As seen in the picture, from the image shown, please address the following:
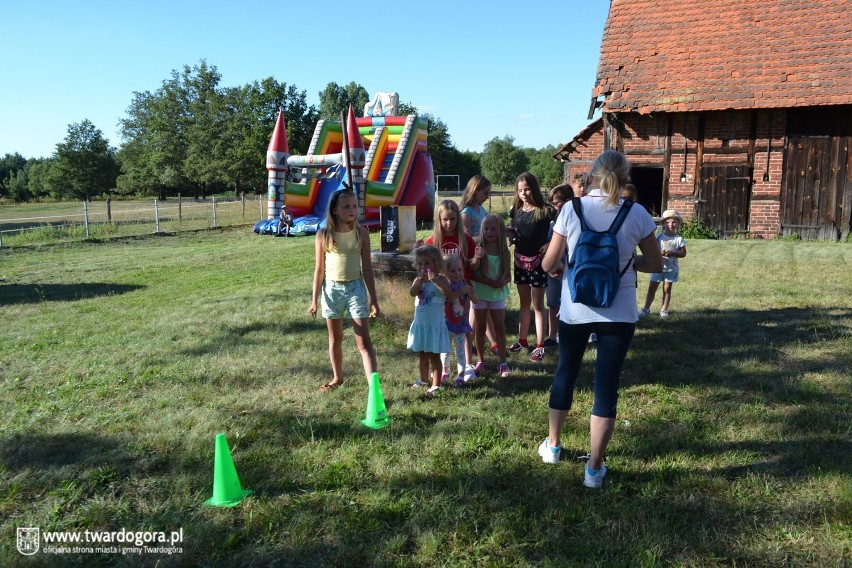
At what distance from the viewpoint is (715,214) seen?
16000mm

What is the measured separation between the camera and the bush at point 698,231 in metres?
16.1

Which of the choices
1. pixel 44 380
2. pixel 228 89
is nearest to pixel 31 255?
pixel 44 380

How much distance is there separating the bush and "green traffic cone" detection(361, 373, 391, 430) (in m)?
14.0

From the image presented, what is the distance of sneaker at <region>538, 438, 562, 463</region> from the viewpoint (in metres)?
3.59

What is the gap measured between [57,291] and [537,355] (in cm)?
823

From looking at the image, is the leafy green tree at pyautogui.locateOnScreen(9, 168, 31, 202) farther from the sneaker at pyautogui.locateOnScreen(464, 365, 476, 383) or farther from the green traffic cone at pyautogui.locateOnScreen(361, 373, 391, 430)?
the green traffic cone at pyautogui.locateOnScreen(361, 373, 391, 430)

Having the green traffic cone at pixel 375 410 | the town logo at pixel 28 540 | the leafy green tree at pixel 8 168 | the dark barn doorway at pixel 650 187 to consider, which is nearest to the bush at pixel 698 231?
the dark barn doorway at pixel 650 187

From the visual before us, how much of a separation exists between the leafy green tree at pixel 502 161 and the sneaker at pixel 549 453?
236ft

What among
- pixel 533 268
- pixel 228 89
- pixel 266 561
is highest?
pixel 228 89

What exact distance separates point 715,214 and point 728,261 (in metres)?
5.09

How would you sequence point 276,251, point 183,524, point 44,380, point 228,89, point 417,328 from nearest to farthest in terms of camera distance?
point 183,524
point 417,328
point 44,380
point 276,251
point 228,89

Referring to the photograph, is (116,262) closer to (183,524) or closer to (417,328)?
(417,328)

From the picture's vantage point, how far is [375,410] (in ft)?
13.7

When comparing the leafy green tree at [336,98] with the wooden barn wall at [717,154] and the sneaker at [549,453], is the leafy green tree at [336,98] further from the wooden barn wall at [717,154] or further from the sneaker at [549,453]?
the sneaker at [549,453]
